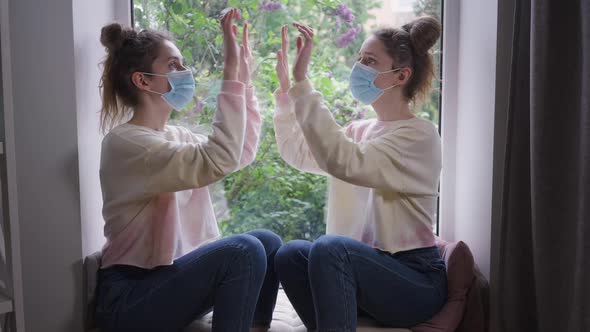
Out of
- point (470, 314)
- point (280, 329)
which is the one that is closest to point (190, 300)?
point (280, 329)

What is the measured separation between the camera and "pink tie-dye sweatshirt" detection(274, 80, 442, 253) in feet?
4.68

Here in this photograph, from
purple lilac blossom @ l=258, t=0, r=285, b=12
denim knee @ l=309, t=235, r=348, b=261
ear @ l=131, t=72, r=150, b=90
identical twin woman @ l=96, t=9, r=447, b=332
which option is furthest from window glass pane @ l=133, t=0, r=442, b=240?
denim knee @ l=309, t=235, r=348, b=261

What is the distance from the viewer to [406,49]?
155 centimetres

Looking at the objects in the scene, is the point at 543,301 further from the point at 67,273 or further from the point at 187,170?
the point at 67,273

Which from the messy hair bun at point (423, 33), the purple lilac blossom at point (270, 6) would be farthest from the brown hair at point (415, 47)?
the purple lilac blossom at point (270, 6)

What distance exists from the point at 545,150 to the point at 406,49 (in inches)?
20.2

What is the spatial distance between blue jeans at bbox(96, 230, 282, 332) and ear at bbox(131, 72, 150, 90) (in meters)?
0.45

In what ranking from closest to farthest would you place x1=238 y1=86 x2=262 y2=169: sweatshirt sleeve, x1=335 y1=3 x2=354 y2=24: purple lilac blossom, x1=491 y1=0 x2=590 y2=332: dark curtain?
x1=491 y1=0 x2=590 y2=332: dark curtain
x1=238 y1=86 x2=262 y2=169: sweatshirt sleeve
x1=335 y1=3 x2=354 y2=24: purple lilac blossom

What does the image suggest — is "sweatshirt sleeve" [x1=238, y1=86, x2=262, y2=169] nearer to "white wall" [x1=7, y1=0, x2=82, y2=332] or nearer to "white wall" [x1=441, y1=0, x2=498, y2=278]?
"white wall" [x1=7, y1=0, x2=82, y2=332]

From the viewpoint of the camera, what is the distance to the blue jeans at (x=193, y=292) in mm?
1384

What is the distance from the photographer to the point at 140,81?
1.50 metres

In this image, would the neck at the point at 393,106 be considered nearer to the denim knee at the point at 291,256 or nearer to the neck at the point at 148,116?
the denim knee at the point at 291,256

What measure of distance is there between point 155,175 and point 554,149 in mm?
907

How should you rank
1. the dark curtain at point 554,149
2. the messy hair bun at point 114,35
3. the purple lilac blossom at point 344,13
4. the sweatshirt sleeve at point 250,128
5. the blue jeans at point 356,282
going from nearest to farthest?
the dark curtain at point 554,149, the blue jeans at point 356,282, the messy hair bun at point 114,35, the sweatshirt sleeve at point 250,128, the purple lilac blossom at point 344,13
